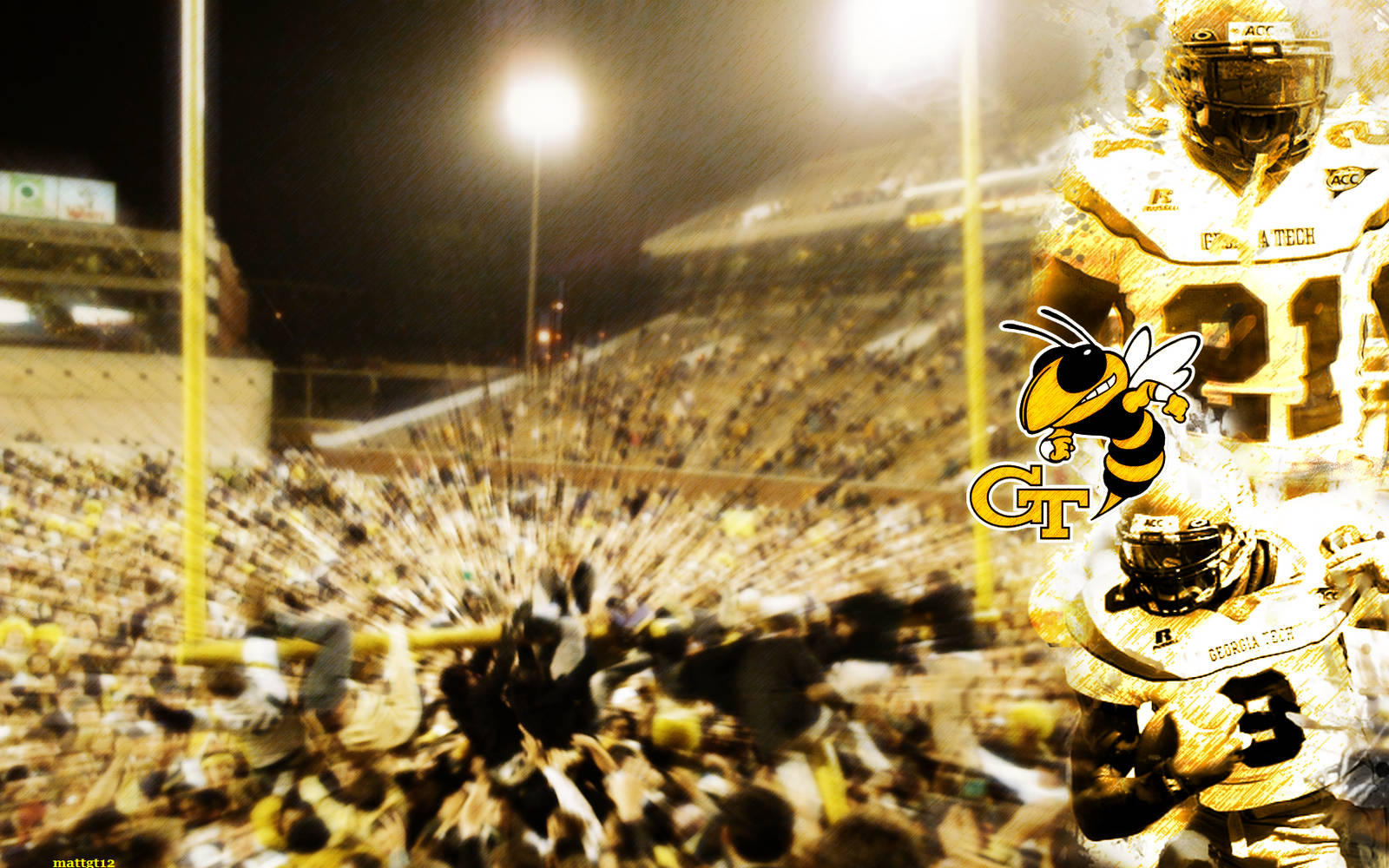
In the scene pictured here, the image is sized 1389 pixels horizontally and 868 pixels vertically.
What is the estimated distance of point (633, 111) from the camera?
1.51 metres

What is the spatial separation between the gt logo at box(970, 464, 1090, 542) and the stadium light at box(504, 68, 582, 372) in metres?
0.69

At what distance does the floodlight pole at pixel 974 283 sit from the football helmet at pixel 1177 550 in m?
0.21

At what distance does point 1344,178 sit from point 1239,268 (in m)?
0.23

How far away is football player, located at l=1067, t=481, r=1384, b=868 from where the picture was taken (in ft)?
5.08

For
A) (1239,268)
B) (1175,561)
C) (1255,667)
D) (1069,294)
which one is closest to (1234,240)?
(1239,268)

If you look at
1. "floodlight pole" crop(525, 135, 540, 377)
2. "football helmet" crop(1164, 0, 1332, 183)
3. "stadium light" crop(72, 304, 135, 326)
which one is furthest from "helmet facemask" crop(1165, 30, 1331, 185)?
"stadium light" crop(72, 304, 135, 326)

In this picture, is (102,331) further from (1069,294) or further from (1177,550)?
(1177,550)

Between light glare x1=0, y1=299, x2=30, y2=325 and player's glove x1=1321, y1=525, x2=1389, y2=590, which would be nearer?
light glare x1=0, y1=299, x2=30, y2=325

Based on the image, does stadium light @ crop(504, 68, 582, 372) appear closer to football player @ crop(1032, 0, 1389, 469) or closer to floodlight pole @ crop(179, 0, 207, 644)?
floodlight pole @ crop(179, 0, 207, 644)

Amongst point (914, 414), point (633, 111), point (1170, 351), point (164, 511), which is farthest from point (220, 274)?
point (1170, 351)

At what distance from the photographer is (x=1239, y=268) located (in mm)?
1565

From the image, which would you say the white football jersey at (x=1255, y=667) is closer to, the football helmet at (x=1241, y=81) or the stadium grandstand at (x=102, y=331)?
the football helmet at (x=1241, y=81)

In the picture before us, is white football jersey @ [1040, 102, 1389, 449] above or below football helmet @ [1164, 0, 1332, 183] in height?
below

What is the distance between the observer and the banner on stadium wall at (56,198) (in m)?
1.51
